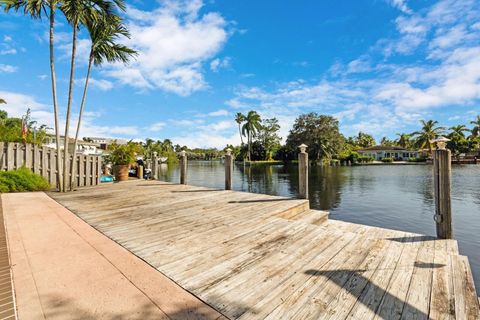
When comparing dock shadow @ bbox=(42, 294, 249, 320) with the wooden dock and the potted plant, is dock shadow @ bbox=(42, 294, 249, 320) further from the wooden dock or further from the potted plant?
the potted plant

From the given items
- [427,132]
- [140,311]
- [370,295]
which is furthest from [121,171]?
[427,132]

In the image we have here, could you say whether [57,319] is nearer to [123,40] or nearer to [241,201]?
[241,201]

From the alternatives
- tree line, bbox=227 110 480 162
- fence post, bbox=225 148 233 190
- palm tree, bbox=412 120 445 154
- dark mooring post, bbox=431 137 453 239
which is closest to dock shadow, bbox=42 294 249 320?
dark mooring post, bbox=431 137 453 239

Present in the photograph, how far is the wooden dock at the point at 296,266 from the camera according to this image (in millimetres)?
1764

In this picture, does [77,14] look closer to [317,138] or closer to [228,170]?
[228,170]

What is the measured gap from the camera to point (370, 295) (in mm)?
1915

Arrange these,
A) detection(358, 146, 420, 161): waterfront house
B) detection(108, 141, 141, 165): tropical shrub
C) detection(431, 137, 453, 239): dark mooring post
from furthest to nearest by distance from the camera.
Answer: detection(358, 146, 420, 161): waterfront house < detection(108, 141, 141, 165): tropical shrub < detection(431, 137, 453, 239): dark mooring post

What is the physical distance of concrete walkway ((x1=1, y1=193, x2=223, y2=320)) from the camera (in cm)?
165

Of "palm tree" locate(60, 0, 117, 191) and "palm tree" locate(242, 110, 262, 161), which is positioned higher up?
"palm tree" locate(242, 110, 262, 161)

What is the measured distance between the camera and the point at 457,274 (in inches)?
90.7

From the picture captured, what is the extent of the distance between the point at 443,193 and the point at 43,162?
1175 cm

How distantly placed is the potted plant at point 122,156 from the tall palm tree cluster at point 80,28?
8.04 ft

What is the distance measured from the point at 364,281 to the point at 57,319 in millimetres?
2457

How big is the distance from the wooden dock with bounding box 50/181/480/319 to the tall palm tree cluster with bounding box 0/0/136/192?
5.21 meters
